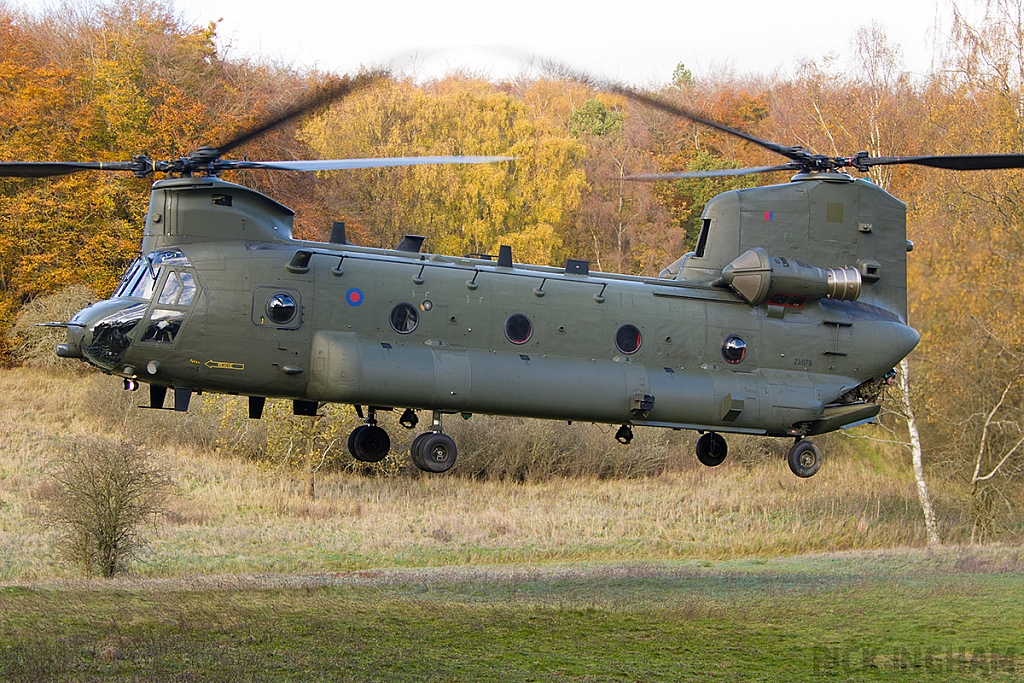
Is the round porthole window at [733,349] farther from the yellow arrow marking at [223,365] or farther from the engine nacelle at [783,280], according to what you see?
the yellow arrow marking at [223,365]

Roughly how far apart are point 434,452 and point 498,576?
12.4m

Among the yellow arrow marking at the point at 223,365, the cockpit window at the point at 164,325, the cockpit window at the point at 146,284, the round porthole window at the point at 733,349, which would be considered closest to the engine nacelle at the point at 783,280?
the round porthole window at the point at 733,349

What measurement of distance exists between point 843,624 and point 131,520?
15.8 m

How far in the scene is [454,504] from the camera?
34625 millimetres

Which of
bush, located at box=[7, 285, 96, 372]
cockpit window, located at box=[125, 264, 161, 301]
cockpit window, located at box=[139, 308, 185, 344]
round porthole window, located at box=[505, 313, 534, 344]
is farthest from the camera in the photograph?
bush, located at box=[7, 285, 96, 372]

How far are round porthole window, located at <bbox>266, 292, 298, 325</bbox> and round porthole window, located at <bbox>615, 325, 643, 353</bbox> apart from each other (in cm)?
453

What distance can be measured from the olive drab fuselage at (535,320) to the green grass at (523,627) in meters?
4.72

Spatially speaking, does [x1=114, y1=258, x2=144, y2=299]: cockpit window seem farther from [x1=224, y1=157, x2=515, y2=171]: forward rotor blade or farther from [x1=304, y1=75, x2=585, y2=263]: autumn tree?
[x1=304, y1=75, x2=585, y2=263]: autumn tree

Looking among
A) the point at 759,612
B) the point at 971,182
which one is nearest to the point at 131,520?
the point at 759,612

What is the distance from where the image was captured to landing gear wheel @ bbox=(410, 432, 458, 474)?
1459 cm

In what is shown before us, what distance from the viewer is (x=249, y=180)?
135 feet

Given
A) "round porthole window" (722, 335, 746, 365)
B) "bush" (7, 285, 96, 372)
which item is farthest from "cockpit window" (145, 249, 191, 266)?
"bush" (7, 285, 96, 372)

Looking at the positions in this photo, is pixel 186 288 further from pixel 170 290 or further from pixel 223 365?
pixel 223 365

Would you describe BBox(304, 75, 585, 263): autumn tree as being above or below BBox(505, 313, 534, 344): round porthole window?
above
